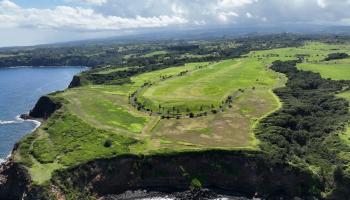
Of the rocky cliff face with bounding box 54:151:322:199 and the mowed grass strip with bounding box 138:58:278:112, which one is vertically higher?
the mowed grass strip with bounding box 138:58:278:112

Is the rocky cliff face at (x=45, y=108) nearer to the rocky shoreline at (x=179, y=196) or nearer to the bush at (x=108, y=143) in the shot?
the bush at (x=108, y=143)

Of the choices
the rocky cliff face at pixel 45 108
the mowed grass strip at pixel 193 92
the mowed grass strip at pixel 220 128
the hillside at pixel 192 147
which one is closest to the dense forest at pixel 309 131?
the hillside at pixel 192 147

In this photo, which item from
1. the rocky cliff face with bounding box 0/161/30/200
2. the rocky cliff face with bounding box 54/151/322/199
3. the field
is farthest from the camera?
the field

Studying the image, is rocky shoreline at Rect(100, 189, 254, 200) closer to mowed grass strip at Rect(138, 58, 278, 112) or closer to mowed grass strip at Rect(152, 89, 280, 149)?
mowed grass strip at Rect(152, 89, 280, 149)

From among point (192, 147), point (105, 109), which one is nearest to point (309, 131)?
point (192, 147)

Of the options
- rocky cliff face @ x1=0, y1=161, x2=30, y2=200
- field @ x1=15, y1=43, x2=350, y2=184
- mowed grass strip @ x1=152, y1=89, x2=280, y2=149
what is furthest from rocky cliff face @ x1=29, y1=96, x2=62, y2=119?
rocky cliff face @ x1=0, y1=161, x2=30, y2=200

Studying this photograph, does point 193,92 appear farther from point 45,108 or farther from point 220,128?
point 45,108
